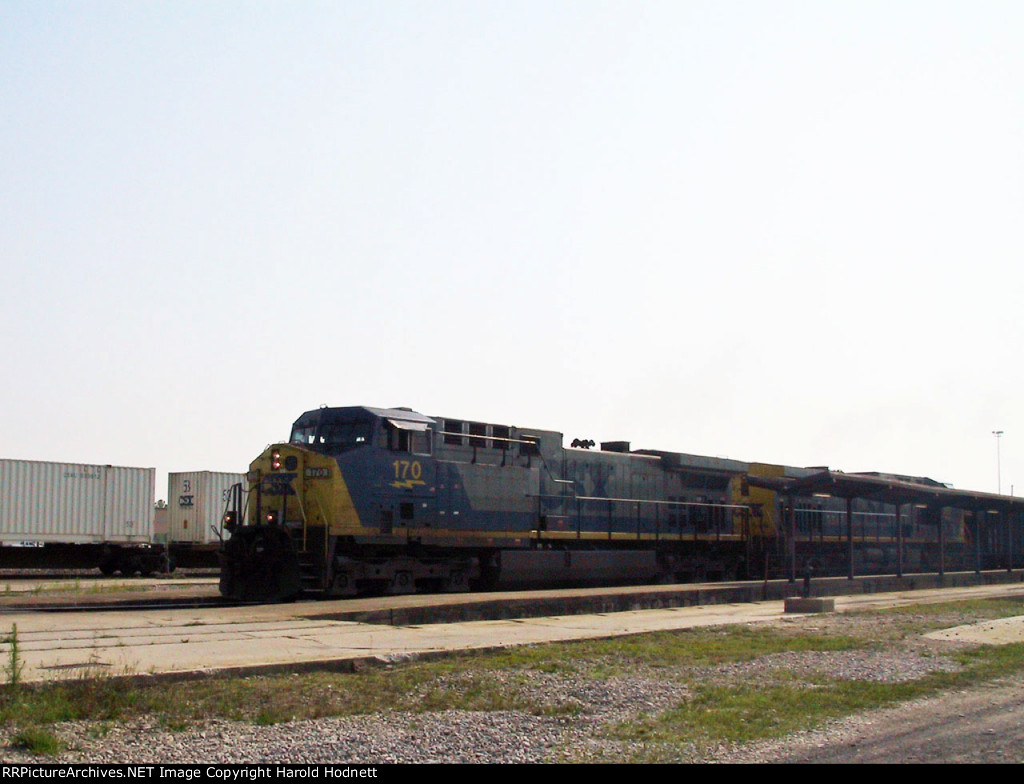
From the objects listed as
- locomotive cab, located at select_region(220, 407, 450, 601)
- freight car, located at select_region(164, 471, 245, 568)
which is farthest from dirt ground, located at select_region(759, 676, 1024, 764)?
freight car, located at select_region(164, 471, 245, 568)

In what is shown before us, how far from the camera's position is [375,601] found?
1797 centimetres

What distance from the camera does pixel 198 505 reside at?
127 ft

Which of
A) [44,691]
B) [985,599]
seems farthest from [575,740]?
[985,599]

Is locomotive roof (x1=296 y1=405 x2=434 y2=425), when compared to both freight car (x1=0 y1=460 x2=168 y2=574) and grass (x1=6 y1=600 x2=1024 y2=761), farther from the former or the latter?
freight car (x1=0 y1=460 x2=168 y2=574)

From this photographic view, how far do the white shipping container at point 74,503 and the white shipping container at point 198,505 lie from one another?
251cm

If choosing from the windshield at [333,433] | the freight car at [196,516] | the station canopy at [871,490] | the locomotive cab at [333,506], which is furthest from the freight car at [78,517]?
the station canopy at [871,490]

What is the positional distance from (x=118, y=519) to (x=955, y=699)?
100.0ft

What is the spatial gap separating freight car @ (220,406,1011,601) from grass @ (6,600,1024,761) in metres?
6.83

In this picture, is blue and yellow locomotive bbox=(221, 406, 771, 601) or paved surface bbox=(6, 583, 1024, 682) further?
blue and yellow locomotive bbox=(221, 406, 771, 601)

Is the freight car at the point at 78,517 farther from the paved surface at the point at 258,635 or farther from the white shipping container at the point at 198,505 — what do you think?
the paved surface at the point at 258,635

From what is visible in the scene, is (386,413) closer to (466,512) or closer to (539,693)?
(466,512)

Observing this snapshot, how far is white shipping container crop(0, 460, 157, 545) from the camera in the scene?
3312 cm

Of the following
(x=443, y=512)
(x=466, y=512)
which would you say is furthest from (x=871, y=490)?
(x=443, y=512)
